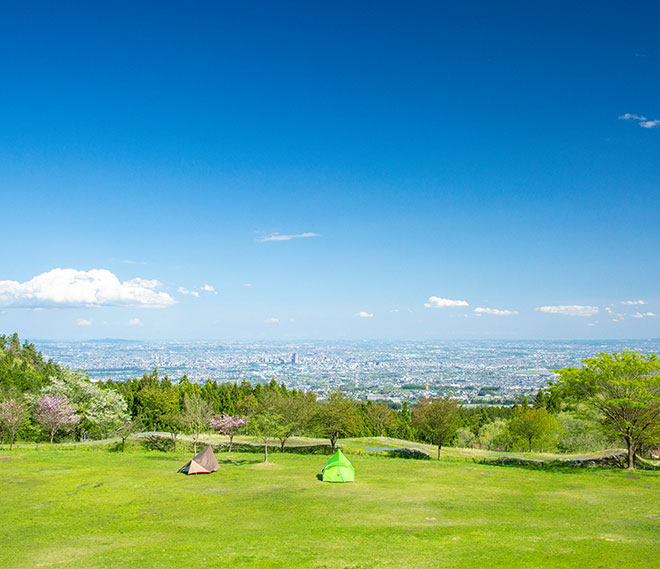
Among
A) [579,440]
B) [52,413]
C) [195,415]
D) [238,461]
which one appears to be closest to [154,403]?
[52,413]

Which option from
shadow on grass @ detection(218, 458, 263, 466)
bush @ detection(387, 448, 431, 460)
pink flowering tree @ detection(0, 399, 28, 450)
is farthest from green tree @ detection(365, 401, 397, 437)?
pink flowering tree @ detection(0, 399, 28, 450)

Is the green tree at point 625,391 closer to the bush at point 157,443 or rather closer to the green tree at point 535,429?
the green tree at point 535,429

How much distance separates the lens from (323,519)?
20.2 m

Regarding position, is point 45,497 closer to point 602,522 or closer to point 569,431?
point 602,522

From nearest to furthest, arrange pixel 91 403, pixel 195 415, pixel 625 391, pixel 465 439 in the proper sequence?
1. pixel 625 391
2. pixel 195 415
3. pixel 91 403
4. pixel 465 439

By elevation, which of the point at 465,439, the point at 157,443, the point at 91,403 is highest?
the point at 91,403

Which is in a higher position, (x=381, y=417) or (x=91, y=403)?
(x=91, y=403)

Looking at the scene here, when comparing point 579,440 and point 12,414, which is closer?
point 12,414

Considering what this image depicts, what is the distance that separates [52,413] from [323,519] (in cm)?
4709

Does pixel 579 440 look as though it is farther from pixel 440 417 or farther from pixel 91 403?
pixel 91 403

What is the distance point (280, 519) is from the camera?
20328mm

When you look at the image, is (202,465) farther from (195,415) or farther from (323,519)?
(323,519)

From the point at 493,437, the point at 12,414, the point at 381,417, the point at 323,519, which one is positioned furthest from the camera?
the point at 381,417

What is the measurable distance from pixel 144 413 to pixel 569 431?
2661 inches
